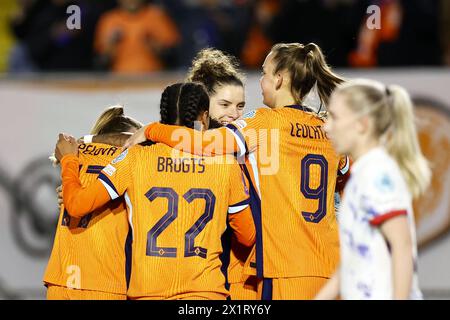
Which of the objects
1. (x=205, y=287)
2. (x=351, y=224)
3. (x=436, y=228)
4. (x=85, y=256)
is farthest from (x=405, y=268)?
(x=436, y=228)

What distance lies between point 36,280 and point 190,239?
3.64m

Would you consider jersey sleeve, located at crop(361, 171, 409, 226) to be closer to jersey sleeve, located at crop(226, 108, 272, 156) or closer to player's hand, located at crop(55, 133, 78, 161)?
jersey sleeve, located at crop(226, 108, 272, 156)

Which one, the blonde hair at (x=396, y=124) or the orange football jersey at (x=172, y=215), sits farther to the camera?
the orange football jersey at (x=172, y=215)

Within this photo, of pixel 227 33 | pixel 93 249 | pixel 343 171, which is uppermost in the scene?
pixel 227 33

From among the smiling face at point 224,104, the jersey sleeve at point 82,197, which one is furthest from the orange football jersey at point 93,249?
the smiling face at point 224,104

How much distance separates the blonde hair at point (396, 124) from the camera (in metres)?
3.74

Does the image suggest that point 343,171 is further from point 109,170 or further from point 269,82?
point 109,170

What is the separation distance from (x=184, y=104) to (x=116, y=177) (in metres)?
0.54

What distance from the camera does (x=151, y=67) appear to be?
952 centimetres

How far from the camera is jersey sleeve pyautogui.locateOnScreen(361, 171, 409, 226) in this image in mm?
3604

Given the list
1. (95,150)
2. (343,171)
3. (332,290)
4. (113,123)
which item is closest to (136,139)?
(95,150)

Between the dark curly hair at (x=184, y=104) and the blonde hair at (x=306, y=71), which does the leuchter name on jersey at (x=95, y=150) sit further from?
the blonde hair at (x=306, y=71)

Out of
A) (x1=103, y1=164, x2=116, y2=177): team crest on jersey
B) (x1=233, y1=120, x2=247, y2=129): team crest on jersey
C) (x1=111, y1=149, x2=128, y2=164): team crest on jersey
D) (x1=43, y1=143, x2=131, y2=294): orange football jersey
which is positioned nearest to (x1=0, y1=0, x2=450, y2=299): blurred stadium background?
(x1=233, y1=120, x2=247, y2=129): team crest on jersey

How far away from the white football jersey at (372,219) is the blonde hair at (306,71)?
4.98ft
